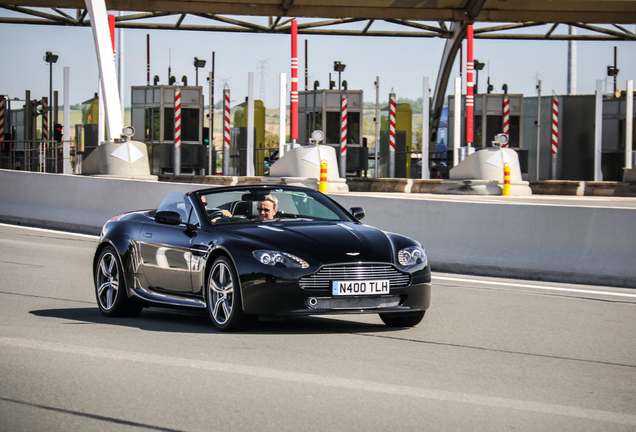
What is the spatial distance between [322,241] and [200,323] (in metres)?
1.45

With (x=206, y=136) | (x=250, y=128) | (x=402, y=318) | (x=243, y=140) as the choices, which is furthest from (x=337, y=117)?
(x=402, y=318)

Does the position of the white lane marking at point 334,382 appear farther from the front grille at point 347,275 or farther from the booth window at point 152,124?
the booth window at point 152,124

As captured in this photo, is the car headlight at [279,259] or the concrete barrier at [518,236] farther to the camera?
the concrete barrier at [518,236]

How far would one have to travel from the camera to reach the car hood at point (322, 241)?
290 inches

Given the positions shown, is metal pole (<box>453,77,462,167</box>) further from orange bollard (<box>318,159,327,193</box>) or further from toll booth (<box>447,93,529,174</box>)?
toll booth (<box>447,93,529,174</box>)

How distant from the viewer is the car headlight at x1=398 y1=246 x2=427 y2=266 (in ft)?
25.0

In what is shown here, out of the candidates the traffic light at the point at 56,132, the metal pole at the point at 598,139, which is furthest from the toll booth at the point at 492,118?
the traffic light at the point at 56,132

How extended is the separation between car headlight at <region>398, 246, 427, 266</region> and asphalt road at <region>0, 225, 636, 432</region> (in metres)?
0.56

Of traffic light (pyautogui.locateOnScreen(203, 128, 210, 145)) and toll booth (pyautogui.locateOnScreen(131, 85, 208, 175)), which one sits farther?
traffic light (pyautogui.locateOnScreen(203, 128, 210, 145))

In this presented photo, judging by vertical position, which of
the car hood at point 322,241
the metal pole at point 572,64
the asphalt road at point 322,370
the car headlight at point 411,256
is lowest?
the asphalt road at point 322,370

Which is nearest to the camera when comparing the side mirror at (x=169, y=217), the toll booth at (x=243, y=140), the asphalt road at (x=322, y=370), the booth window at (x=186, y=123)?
the asphalt road at (x=322, y=370)

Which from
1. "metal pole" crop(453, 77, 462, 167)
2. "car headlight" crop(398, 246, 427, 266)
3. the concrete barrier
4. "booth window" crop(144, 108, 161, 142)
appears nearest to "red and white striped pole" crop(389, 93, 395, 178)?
"metal pole" crop(453, 77, 462, 167)

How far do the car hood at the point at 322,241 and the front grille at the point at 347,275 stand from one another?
54 millimetres

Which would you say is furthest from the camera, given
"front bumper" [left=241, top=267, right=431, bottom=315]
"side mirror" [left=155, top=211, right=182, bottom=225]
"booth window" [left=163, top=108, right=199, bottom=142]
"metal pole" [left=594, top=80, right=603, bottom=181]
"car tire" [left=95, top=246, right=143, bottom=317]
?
"booth window" [left=163, top=108, right=199, bottom=142]
